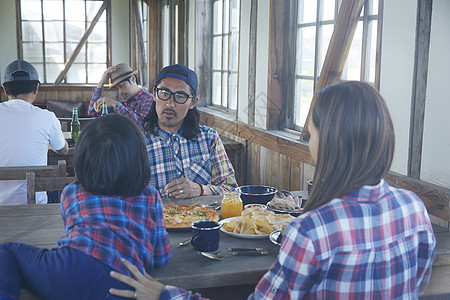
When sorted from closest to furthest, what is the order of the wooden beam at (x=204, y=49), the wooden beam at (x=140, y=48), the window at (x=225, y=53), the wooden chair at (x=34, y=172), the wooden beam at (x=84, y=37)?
the wooden chair at (x=34, y=172) → the window at (x=225, y=53) → the wooden beam at (x=204, y=49) → the wooden beam at (x=140, y=48) → the wooden beam at (x=84, y=37)

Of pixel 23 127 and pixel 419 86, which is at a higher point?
pixel 419 86

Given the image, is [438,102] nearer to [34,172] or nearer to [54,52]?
[34,172]

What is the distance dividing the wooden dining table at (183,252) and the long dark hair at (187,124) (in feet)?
1.86

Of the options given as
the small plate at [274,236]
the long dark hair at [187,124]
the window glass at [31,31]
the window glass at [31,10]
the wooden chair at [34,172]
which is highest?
the window glass at [31,10]

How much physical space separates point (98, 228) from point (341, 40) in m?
1.71

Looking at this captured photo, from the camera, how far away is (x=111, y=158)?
1299mm

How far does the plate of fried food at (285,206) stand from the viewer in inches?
76.0

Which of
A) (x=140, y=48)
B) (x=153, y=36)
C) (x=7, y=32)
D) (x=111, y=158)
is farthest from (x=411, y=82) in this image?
(x=7, y=32)

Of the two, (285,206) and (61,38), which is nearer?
(285,206)

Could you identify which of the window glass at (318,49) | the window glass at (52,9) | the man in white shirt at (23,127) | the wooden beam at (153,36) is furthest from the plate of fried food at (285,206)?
the window glass at (52,9)

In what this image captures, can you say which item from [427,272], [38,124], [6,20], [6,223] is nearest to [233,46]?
[38,124]

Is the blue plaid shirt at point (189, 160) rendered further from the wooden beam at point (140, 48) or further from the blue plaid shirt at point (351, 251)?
the wooden beam at point (140, 48)

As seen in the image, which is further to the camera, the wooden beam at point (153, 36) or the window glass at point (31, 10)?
the window glass at point (31, 10)

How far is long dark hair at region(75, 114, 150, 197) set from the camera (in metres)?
1.30
